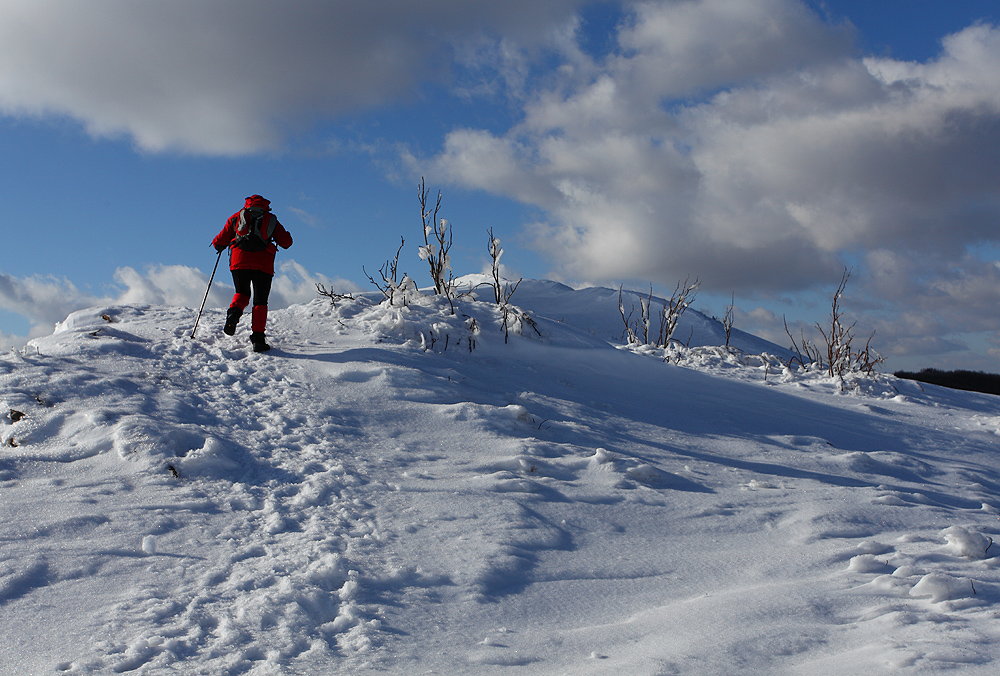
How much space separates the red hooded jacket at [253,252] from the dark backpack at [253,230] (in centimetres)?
5

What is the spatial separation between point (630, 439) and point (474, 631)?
2497 mm

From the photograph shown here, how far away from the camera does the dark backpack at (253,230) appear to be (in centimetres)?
593

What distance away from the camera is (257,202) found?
20.0 ft

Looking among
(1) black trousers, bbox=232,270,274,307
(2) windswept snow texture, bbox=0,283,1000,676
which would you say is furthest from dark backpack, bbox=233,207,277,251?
(2) windswept snow texture, bbox=0,283,1000,676

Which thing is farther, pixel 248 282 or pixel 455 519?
pixel 248 282

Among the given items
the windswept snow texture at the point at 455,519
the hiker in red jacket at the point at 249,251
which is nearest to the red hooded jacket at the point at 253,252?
the hiker in red jacket at the point at 249,251

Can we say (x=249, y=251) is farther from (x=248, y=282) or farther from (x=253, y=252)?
(x=248, y=282)

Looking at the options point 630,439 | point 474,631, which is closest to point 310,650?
point 474,631

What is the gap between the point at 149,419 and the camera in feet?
12.4

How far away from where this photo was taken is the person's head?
6047mm

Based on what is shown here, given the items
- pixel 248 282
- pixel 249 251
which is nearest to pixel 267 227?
pixel 249 251

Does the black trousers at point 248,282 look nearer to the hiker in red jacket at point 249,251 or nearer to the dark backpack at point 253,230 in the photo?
the hiker in red jacket at point 249,251

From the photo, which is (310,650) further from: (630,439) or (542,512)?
(630,439)

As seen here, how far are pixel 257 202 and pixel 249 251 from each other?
1.79 feet
